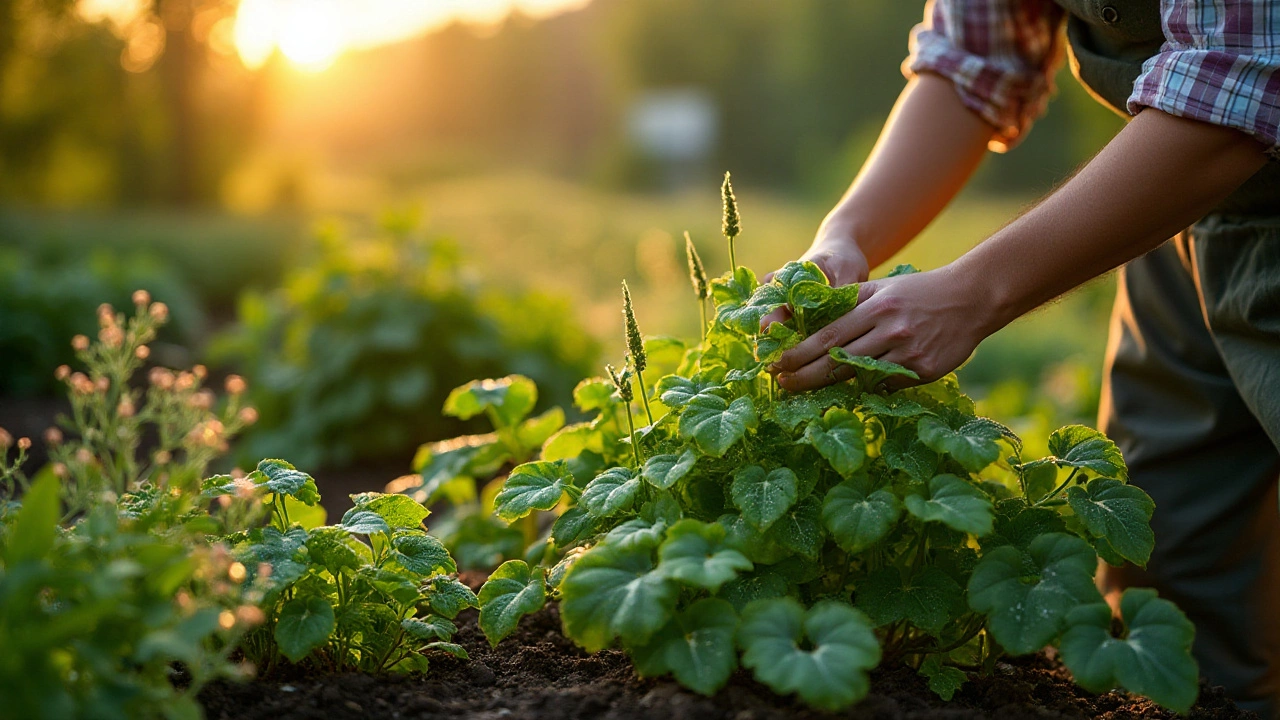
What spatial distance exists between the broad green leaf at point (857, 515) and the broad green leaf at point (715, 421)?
170 mm

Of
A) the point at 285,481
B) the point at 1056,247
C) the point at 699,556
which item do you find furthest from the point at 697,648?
the point at 1056,247

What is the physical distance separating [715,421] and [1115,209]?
2.30 ft

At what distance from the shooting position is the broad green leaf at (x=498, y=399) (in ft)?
7.07

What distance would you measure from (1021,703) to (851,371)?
631mm

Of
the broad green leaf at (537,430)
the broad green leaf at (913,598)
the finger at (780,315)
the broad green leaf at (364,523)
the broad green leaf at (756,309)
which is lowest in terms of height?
the broad green leaf at (913,598)

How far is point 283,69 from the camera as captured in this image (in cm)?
1406

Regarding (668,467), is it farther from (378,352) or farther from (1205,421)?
(378,352)

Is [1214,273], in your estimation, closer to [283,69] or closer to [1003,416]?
[1003,416]

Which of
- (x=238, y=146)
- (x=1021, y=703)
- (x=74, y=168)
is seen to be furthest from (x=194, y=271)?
(x=1021, y=703)

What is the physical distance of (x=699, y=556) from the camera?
1.41 m

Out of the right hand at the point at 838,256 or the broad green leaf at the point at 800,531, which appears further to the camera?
the right hand at the point at 838,256

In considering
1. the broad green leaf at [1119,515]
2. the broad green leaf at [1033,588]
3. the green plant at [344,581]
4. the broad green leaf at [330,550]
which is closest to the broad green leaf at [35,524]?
the green plant at [344,581]

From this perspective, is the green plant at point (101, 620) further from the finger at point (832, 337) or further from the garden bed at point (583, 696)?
the finger at point (832, 337)

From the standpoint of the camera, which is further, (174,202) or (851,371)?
(174,202)
